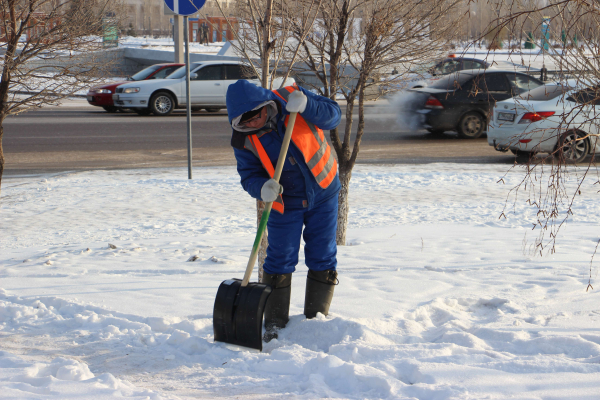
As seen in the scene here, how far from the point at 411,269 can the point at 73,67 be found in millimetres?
3548

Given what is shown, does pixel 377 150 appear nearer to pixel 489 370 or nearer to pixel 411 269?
pixel 411 269

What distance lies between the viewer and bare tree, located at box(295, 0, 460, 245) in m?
4.63

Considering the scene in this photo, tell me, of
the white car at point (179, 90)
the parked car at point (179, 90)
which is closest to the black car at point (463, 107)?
the white car at point (179, 90)

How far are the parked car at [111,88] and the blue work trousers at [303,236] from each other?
1336 cm

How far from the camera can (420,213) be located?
6.68 m

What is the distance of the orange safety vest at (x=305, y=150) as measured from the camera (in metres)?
3.04

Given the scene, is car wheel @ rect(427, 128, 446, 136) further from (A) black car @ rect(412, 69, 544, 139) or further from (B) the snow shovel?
(B) the snow shovel

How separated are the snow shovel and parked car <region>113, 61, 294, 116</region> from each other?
13.0 m

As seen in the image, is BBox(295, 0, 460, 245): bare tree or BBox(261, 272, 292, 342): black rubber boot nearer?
BBox(261, 272, 292, 342): black rubber boot

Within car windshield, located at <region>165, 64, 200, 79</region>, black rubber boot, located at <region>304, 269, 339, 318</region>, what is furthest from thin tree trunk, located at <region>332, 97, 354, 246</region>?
car windshield, located at <region>165, 64, 200, 79</region>

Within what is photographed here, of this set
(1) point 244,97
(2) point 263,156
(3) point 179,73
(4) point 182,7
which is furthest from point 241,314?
(3) point 179,73

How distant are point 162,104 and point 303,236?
13.3 m

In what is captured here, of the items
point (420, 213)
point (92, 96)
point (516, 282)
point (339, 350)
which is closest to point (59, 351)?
point (339, 350)

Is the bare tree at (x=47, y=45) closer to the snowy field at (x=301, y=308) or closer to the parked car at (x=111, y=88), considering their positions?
the snowy field at (x=301, y=308)
